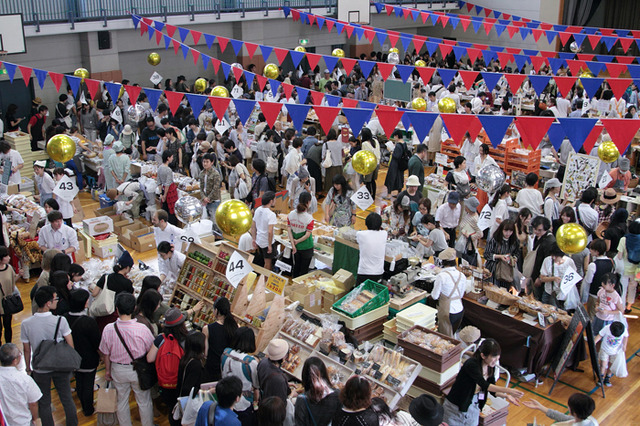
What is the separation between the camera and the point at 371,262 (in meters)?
7.06

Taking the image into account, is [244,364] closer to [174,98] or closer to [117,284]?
[117,284]

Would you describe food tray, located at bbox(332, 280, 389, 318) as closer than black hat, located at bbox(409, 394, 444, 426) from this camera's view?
No

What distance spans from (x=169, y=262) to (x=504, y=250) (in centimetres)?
393

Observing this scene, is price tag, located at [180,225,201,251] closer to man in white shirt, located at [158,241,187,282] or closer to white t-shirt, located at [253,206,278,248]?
man in white shirt, located at [158,241,187,282]

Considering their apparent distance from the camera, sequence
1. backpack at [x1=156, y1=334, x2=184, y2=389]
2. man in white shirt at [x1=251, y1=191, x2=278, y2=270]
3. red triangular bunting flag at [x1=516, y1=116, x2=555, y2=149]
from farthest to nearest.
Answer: man in white shirt at [x1=251, y1=191, x2=278, y2=270] → red triangular bunting flag at [x1=516, y1=116, x2=555, y2=149] → backpack at [x1=156, y1=334, x2=184, y2=389]

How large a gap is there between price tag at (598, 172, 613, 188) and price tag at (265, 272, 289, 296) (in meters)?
6.11

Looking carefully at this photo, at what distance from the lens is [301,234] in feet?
26.1

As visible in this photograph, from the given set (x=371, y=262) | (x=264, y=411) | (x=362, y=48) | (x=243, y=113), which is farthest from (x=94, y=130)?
(x=362, y=48)

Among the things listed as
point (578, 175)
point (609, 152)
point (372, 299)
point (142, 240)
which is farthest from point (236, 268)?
point (578, 175)

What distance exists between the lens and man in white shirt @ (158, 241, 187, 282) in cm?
679

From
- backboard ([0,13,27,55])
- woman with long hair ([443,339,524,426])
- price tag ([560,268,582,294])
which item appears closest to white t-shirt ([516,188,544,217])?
price tag ([560,268,582,294])

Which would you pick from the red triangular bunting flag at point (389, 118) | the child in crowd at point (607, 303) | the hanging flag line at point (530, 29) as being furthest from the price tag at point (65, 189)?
the hanging flag line at point (530, 29)

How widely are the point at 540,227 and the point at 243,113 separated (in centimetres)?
474

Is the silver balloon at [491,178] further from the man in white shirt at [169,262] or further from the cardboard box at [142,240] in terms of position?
the cardboard box at [142,240]
